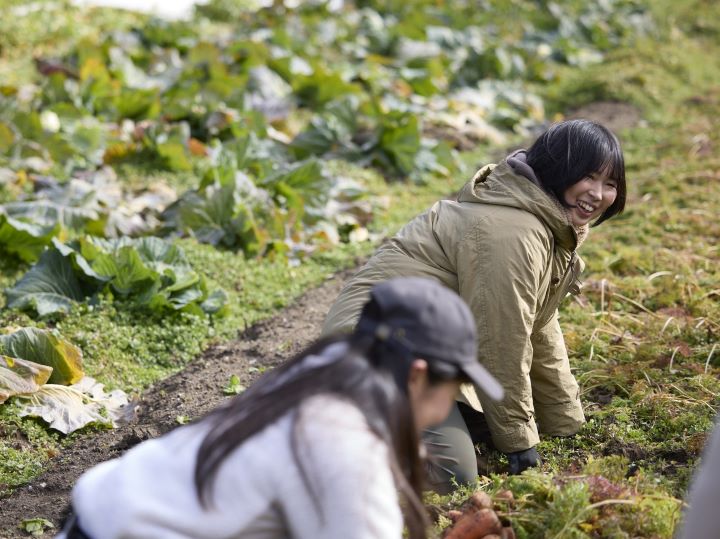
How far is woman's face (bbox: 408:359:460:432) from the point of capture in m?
2.03

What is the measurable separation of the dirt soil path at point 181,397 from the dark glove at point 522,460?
158cm

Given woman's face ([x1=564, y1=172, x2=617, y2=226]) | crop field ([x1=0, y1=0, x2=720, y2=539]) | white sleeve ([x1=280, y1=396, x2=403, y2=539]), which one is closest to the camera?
white sleeve ([x1=280, y1=396, x2=403, y2=539])

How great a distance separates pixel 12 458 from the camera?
13.0 ft

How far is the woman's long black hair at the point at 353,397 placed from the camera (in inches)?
77.2

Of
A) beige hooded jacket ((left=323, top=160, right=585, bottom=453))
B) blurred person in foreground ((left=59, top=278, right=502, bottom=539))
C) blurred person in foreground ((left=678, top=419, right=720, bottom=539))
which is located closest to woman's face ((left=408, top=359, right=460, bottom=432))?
blurred person in foreground ((left=59, top=278, right=502, bottom=539))

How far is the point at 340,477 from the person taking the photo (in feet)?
6.16

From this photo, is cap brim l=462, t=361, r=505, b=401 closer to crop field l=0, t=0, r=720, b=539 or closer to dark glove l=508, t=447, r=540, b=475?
crop field l=0, t=0, r=720, b=539

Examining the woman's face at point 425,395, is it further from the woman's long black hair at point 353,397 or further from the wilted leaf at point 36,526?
the wilted leaf at point 36,526

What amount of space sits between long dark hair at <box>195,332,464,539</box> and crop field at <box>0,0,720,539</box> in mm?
1162

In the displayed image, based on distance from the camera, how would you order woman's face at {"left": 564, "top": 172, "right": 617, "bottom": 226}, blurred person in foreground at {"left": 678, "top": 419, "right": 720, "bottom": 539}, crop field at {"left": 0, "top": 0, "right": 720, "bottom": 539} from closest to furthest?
blurred person in foreground at {"left": 678, "top": 419, "right": 720, "bottom": 539} < woman's face at {"left": 564, "top": 172, "right": 617, "bottom": 226} < crop field at {"left": 0, "top": 0, "right": 720, "bottom": 539}

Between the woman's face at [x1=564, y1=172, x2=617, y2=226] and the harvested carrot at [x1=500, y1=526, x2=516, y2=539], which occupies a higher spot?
the woman's face at [x1=564, y1=172, x2=617, y2=226]

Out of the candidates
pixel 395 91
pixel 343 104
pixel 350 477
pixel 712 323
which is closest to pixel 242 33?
pixel 395 91

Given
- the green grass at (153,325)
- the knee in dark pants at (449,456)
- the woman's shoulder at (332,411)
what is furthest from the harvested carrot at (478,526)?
the green grass at (153,325)

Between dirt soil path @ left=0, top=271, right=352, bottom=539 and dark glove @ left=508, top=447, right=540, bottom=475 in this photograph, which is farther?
dirt soil path @ left=0, top=271, right=352, bottom=539
